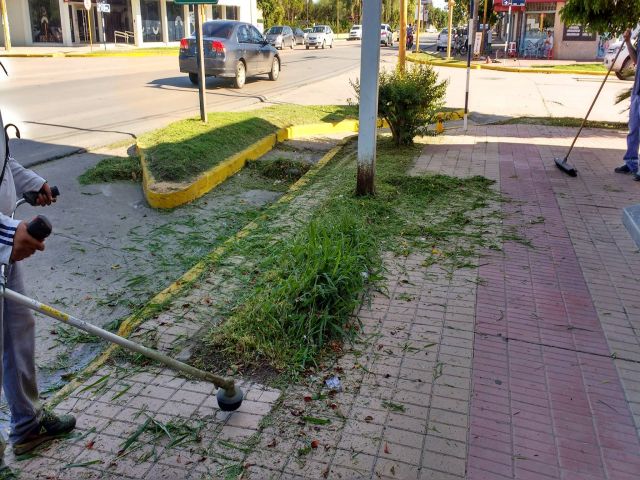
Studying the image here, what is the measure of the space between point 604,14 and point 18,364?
9439 mm

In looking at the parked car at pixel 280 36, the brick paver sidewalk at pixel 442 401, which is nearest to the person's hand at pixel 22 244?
the brick paver sidewalk at pixel 442 401

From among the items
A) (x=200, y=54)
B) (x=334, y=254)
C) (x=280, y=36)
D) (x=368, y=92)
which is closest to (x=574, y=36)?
(x=280, y=36)

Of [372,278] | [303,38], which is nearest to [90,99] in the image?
[372,278]

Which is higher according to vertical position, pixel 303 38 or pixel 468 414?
pixel 303 38

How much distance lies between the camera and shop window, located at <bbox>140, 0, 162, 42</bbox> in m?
42.7

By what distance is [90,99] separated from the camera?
15289mm

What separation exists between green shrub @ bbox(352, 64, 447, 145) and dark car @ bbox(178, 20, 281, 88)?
Answer: 888 cm

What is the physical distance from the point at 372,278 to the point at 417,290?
1.24 feet

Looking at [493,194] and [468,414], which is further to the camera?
[493,194]

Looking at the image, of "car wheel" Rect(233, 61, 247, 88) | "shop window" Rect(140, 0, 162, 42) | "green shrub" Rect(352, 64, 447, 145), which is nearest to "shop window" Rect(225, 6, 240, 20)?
"shop window" Rect(140, 0, 162, 42)

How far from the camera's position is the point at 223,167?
27.8ft

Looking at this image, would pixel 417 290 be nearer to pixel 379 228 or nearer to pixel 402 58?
pixel 379 228

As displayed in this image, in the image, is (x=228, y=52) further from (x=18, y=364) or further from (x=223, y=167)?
(x=18, y=364)

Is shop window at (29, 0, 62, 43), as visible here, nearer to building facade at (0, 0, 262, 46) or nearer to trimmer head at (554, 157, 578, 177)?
building facade at (0, 0, 262, 46)
